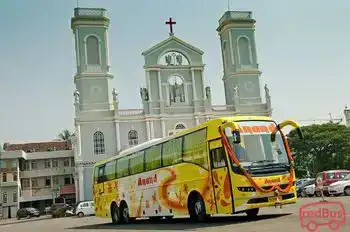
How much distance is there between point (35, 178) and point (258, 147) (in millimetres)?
50200

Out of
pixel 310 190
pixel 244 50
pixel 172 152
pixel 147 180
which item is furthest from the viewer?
pixel 244 50

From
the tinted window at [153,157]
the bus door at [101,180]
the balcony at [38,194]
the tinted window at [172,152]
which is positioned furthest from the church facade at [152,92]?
the tinted window at [172,152]

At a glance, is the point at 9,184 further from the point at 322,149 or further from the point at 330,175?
the point at 330,175

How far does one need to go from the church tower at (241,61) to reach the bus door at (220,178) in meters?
40.7

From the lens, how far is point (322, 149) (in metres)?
54.7

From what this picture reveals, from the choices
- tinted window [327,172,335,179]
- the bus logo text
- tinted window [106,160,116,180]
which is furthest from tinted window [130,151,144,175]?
tinted window [327,172,335,179]

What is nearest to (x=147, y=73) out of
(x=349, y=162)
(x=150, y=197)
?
(x=349, y=162)

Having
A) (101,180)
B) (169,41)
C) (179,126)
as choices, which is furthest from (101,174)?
(169,41)

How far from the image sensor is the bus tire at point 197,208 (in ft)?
49.2

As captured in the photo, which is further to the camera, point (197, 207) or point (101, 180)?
point (101, 180)

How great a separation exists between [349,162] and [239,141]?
43559 mm

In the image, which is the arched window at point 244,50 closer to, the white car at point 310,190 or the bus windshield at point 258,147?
the white car at point 310,190

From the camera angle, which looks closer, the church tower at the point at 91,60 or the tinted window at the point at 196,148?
the tinted window at the point at 196,148

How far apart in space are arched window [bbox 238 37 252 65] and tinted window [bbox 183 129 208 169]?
1628 inches
